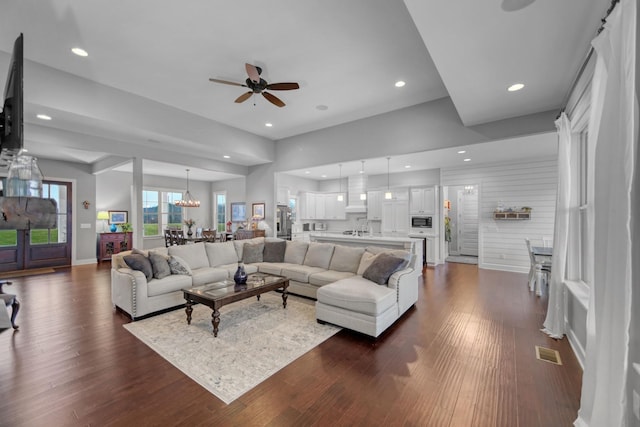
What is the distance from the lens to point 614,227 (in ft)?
4.92

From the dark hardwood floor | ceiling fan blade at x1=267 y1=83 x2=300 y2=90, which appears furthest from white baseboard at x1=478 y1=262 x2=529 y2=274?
ceiling fan blade at x1=267 y1=83 x2=300 y2=90

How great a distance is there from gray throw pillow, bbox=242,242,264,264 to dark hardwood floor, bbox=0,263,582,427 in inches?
81.7

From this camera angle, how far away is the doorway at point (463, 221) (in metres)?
9.31

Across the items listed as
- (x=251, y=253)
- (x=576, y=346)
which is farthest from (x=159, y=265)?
(x=576, y=346)

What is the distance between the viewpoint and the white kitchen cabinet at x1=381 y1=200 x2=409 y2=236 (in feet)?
26.9

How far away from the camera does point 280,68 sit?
3.69 meters

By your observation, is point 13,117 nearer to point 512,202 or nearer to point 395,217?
point 395,217

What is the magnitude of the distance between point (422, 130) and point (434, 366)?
391cm

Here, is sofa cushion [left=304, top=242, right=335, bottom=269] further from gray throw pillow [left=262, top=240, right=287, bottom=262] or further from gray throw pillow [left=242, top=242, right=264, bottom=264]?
gray throw pillow [left=242, top=242, right=264, bottom=264]

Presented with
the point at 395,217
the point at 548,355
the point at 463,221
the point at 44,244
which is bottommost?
the point at 548,355

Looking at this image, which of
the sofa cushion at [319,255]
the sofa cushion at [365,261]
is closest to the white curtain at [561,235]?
the sofa cushion at [365,261]

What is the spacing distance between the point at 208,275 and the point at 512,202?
7200 mm

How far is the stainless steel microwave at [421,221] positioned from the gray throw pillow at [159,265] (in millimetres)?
6474

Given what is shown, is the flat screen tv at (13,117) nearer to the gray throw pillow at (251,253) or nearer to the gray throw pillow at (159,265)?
the gray throw pillow at (159,265)
